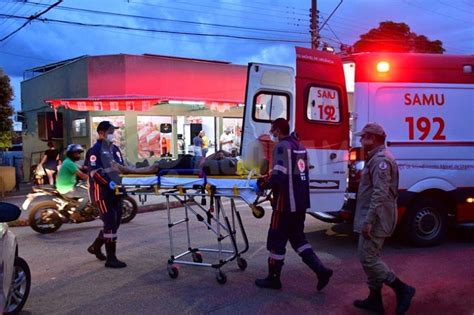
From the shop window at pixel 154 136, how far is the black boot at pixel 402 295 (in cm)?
1581

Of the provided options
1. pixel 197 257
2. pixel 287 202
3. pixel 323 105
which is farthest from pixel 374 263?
pixel 323 105

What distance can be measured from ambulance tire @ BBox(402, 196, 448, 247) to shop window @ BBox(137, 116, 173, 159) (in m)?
13.6

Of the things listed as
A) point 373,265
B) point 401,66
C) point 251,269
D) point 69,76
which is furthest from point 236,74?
point 373,265

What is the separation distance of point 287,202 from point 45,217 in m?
5.59

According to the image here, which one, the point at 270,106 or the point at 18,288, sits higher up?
the point at 270,106

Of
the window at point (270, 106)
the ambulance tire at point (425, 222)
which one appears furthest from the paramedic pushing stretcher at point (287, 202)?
the ambulance tire at point (425, 222)

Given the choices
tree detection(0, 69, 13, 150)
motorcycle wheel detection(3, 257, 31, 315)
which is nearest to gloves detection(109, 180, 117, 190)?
motorcycle wheel detection(3, 257, 31, 315)

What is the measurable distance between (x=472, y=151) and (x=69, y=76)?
17.5 metres

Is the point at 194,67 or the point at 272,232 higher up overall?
the point at 194,67

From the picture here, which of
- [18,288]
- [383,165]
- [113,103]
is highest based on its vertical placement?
[113,103]

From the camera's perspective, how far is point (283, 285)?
595 cm

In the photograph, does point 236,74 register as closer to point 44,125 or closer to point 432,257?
point 44,125

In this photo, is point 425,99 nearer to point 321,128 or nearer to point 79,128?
point 321,128

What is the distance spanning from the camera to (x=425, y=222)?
7711 millimetres
